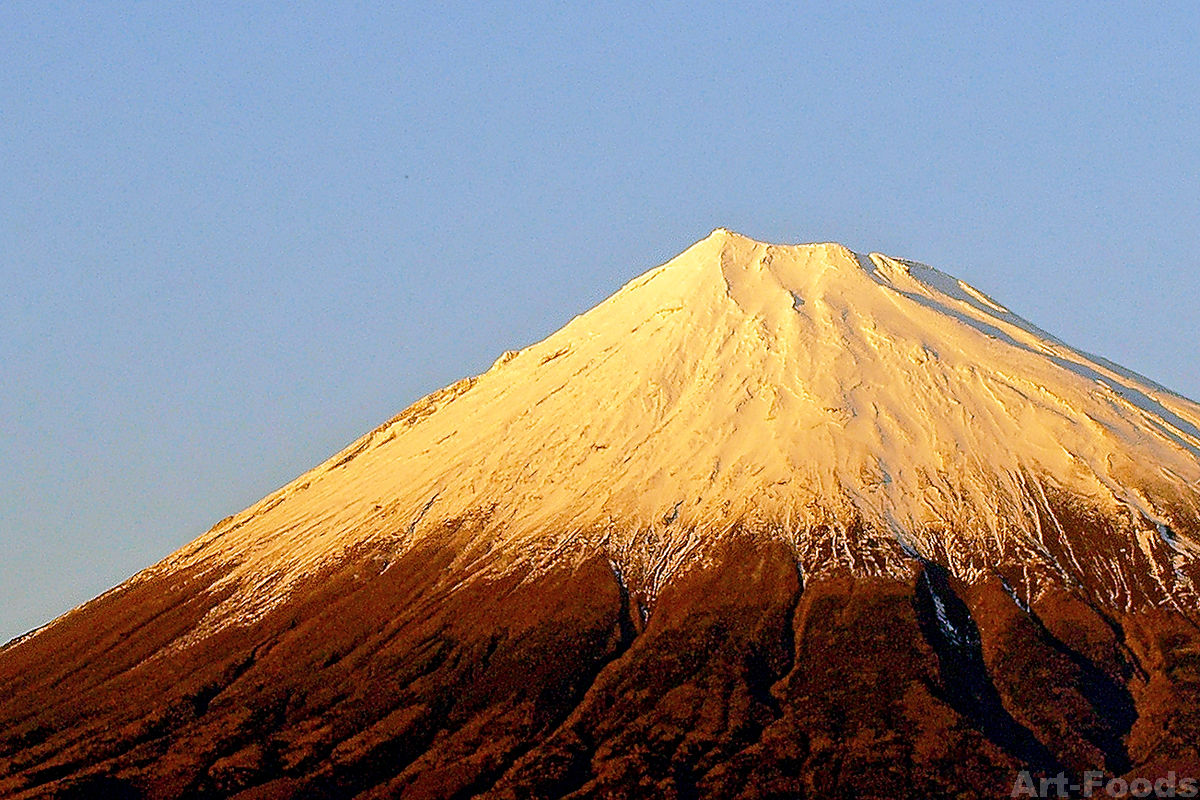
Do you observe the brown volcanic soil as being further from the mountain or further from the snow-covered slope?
the snow-covered slope

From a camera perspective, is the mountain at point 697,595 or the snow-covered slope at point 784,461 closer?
the mountain at point 697,595

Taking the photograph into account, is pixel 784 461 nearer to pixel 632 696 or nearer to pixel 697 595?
pixel 697 595

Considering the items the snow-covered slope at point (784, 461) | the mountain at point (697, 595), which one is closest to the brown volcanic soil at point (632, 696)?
the mountain at point (697, 595)

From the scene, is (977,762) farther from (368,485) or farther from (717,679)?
(368,485)

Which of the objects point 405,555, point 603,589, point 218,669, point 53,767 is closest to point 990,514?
point 603,589

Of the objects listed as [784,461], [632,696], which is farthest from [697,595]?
[784,461]

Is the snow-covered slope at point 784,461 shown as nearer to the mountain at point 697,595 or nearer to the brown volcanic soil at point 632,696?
the mountain at point 697,595
